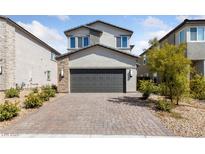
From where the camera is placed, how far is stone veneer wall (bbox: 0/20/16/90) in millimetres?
19391

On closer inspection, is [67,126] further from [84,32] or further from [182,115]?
[84,32]

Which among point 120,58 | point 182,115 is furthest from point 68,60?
point 182,115

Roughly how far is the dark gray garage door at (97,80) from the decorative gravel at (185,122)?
9.01m

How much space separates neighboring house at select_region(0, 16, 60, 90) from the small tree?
45.2 ft

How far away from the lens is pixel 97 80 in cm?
1997

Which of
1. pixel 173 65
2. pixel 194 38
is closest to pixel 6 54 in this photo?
pixel 173 65

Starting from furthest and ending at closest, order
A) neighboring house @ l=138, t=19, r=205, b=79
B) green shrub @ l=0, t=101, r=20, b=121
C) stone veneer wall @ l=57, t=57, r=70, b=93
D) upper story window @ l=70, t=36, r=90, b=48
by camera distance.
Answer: upper story window @ l=70, t=36, r=90, b=48
stone veneer wall @ l=57, t=57, r=70, b=93
neighboring house @ l=138, t=19, r=205, b=79
green shrub @ l=0, t=101, r=20, b=121

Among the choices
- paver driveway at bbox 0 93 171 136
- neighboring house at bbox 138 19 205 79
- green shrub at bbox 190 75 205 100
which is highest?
neighboring house at bbox 138 19 205 79

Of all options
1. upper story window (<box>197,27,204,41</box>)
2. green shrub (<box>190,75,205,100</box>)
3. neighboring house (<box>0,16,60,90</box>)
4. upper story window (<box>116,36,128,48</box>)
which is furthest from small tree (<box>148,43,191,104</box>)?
upper story window (<box>116,36,128,48</box>)

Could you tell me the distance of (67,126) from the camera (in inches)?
320

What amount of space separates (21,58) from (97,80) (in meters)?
8.77

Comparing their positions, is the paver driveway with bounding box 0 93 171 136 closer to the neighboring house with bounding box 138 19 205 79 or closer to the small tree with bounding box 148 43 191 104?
the small tree with bounding box 148 43 191 104

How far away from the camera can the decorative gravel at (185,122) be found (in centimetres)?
746

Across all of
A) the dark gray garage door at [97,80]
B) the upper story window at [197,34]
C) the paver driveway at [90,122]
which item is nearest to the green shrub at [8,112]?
the paver driveway at [90,122]
